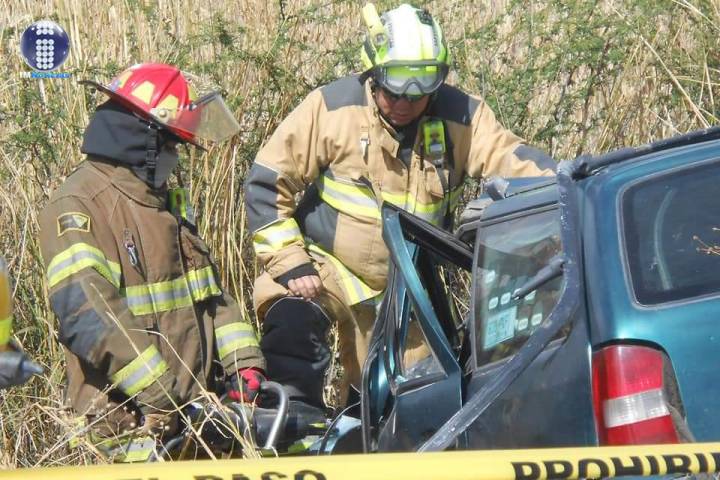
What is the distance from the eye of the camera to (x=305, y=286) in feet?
16.6

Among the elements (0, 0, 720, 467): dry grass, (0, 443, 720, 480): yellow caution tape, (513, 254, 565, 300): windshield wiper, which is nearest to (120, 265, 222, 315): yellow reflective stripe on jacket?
(0, 0, 720, 467): dry grass

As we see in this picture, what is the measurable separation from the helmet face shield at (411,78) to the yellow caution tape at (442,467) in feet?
8.47

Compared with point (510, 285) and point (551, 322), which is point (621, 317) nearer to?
point (551, 322)

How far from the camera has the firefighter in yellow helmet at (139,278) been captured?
421 centimetres

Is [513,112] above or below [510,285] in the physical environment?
above

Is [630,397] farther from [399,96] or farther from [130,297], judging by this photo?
[399,96]

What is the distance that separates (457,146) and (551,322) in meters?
2.28

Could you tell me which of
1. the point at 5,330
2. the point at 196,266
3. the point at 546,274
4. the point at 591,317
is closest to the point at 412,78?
the point at 196,266

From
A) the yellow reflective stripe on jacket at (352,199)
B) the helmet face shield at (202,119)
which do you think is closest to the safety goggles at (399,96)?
the yellow reflective stripe on jacket at (352,199)

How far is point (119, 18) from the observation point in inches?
259

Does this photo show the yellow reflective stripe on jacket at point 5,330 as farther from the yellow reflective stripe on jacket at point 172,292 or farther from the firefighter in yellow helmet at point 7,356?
the yellow reflective stripe on jacket at point 172,292

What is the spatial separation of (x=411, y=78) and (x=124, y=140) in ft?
3.96

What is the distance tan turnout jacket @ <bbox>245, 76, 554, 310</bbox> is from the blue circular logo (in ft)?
5.64

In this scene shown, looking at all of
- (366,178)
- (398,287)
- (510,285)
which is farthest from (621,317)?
(366,178)
